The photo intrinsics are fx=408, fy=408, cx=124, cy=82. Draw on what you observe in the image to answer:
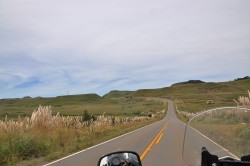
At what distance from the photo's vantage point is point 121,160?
444cm

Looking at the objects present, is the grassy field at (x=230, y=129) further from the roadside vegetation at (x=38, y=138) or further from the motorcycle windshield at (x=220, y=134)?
the roadside vegetation at (x=38, y=138)

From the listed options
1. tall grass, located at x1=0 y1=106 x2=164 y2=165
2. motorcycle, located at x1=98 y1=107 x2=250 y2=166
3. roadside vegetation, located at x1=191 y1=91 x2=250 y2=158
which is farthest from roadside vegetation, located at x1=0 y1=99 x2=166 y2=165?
roadside vegetation, located at x1=191 y1=91 x2=250 y2=158

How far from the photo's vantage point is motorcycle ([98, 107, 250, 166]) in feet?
14.3

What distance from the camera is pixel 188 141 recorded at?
5.25 metres

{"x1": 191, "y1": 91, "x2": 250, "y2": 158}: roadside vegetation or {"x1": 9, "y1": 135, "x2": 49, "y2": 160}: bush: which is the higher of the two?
{"x1": 191, "y1": 91, "x2": 250, "y2": 158}: roadside vegetation

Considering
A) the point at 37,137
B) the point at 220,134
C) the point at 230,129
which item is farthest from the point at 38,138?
the point at 230,129

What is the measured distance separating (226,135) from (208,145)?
0.83 ft

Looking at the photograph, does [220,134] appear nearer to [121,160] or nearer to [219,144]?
[219,144]

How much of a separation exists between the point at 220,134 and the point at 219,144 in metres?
0.12

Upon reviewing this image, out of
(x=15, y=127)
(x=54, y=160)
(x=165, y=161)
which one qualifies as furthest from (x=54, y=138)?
(x=165, y=161)

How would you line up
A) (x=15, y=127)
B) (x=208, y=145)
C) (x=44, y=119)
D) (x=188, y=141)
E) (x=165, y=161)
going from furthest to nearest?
(x=44, y=119) < (x=15, y=127) < (x=165, y=161) < (x=188, y=141) < (x=208, y=145)

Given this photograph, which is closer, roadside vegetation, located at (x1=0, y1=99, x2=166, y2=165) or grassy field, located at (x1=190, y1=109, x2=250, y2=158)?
grassy field, located at (x1=190, y1=109, x2=250, y2=158)

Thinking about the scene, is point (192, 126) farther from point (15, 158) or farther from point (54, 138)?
point (54, 138)

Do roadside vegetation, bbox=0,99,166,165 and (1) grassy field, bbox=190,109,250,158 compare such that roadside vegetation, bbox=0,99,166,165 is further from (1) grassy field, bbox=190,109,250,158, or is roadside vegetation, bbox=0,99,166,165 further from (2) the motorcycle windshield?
(1) grassy field, bbox=190,109,250,158
